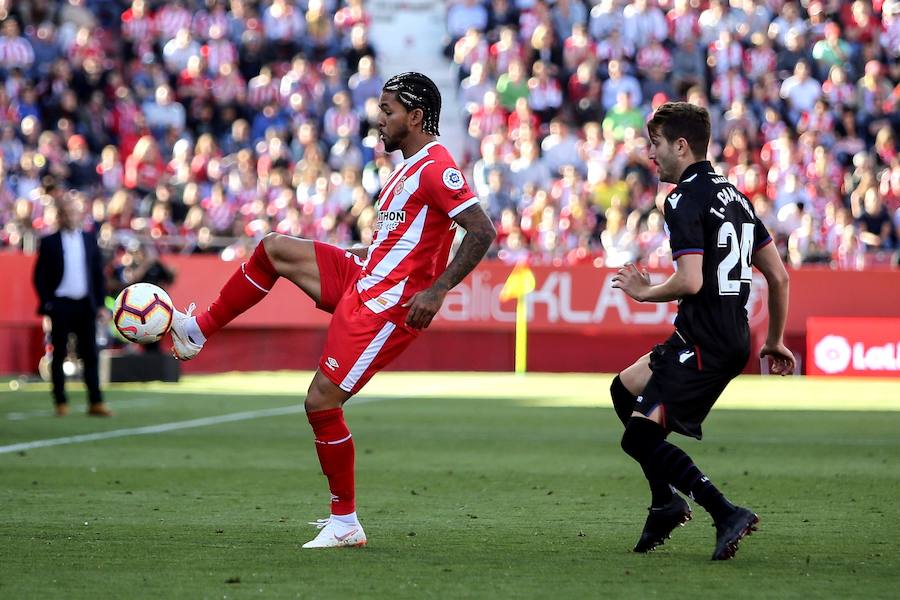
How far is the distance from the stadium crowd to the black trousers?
7.16 m

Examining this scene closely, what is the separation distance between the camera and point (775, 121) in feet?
88.5

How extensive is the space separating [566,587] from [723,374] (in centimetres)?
139

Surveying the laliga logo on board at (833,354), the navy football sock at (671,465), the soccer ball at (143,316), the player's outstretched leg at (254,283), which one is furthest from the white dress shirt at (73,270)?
the laliga logo on board at (833,354)

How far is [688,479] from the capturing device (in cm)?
683

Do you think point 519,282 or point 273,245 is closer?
point 273,245

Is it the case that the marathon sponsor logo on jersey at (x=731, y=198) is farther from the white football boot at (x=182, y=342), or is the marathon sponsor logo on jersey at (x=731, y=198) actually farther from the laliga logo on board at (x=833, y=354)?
the laliga logo on board at (x=833, y=354)

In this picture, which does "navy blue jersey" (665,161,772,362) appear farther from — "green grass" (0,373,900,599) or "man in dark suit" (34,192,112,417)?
"man in dark suit" (34,192,112,417)

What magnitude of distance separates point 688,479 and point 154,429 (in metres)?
8.33

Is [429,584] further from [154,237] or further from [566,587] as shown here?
[154,237]

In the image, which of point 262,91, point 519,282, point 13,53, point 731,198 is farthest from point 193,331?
point 13,53

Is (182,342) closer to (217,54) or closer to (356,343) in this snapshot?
(356,343)

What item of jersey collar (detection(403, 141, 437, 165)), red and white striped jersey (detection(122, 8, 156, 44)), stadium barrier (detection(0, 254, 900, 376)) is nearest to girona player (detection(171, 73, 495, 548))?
jersey collar (detection(403, 141, 437, 165))

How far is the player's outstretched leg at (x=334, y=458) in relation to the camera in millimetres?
7156

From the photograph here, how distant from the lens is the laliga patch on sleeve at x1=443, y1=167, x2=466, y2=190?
700 cm
